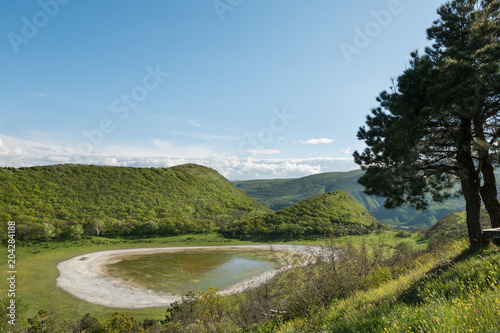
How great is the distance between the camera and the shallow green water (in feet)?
103

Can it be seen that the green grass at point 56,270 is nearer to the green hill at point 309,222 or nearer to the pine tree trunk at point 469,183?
the green hill at point 309,222

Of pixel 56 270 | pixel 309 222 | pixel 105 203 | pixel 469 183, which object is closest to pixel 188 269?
pixel 56 270

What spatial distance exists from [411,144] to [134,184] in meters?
97.6

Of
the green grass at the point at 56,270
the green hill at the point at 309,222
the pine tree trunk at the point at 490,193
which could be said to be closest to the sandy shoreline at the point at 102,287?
the green grass at the point at 56,270

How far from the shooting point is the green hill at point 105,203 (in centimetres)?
5938

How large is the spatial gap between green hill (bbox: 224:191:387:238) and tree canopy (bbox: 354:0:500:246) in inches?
2277

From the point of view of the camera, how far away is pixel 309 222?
75.7 m

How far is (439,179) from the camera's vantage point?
37.5 ft

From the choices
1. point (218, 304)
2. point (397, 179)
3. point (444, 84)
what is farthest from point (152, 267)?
point (444, 84)

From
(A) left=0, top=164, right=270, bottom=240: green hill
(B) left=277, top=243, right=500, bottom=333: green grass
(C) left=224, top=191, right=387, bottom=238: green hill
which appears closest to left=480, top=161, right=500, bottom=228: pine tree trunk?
(B) left=277, top=243, right=500, bottom=333: green grass

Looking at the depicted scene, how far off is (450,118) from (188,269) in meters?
38.6

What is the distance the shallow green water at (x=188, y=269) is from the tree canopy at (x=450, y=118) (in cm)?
2190

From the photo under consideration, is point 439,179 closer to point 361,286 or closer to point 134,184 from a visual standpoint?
point 361,286

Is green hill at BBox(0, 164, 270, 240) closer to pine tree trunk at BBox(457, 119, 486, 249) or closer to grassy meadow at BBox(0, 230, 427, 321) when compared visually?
grassy meadow at BBox(0, 230, 427, 321)
